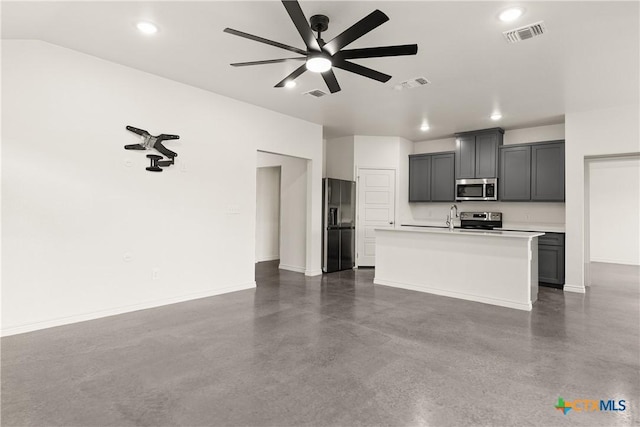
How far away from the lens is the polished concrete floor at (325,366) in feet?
6.48

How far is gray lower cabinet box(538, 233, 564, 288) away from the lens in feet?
17.9

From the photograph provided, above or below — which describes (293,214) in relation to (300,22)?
below

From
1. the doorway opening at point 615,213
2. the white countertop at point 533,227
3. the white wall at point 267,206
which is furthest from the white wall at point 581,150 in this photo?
the white wall at point 267,206

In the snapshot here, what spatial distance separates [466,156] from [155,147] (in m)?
5.56

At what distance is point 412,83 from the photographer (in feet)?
13.8

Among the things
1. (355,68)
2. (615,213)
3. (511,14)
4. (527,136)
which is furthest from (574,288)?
(355,68)

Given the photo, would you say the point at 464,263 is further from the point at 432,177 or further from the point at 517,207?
the point at 432,177

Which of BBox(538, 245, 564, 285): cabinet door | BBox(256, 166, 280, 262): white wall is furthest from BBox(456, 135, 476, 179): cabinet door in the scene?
BBox(256, 166, 280, 262): white wall

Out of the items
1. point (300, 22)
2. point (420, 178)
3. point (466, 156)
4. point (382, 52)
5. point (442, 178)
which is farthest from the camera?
point (420, 178)

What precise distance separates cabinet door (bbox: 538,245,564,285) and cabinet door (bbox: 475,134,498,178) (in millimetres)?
1598

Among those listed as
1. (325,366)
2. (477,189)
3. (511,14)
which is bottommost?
(325,366)

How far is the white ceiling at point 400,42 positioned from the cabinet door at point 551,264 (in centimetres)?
222

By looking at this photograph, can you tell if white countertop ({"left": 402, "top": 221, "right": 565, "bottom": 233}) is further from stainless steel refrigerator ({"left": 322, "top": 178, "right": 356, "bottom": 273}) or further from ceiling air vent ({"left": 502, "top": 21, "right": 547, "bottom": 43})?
ceiling air vent ({"left": 502, "top": 21, "right": 547, "bottom": 43})

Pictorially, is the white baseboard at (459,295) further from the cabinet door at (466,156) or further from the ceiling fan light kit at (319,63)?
the ceiling fan light kit at (319,63)
